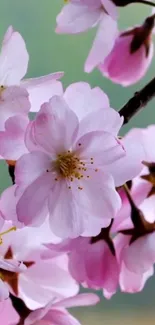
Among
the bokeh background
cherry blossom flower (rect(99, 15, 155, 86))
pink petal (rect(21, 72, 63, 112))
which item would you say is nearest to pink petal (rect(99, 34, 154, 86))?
cherry blossom flower (rect(99, 15, 155, 86))

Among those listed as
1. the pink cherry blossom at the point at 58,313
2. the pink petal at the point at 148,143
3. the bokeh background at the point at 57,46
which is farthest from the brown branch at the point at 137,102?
the bokeh background at the point at 57,46

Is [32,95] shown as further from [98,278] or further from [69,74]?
[69,74]

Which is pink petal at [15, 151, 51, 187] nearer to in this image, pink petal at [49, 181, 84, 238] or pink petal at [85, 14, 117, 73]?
pink petal at [49, 181, 84, 238]

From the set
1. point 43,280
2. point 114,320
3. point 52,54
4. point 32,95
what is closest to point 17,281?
point 43,280

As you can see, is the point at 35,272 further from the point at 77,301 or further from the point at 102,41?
the point at 102,41

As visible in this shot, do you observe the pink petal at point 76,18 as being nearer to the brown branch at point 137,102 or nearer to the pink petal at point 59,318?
the brown branch at point 137,102
